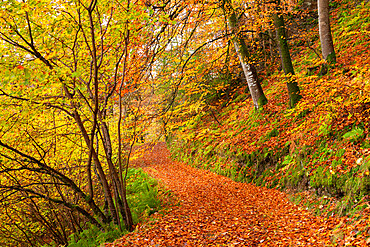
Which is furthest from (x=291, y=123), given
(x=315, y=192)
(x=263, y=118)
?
(x=315, y=192)

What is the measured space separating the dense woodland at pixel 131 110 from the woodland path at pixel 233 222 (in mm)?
441

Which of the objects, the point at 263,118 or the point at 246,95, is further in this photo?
the point at 246,95

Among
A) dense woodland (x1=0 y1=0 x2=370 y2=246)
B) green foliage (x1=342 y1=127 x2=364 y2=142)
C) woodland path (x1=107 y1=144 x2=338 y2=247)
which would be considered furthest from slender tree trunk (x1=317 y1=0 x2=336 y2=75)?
woodland path (x1=107 y1=144 x2=338 y2=247)

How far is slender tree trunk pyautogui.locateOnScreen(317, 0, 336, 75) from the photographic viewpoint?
753cm

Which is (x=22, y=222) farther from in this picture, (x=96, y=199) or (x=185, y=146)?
(x=185, y=146)

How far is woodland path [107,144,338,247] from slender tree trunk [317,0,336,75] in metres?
4.44

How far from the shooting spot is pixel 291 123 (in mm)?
7656

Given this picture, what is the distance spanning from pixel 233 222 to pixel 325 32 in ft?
20.8

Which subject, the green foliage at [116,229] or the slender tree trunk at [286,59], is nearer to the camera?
the green foliage at [116,229]

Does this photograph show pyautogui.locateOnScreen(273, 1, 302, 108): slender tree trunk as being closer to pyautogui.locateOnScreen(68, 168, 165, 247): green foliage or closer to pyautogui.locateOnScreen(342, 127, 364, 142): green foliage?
pyautogui.locateOnScreen(342, 127, 364, 142): green foliage

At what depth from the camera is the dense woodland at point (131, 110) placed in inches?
176

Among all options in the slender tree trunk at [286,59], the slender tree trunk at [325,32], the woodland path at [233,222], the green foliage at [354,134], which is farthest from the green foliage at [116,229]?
the slender tree trunk at [325,32]

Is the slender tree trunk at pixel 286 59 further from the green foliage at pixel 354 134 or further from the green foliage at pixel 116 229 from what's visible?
the green foliage at pixel 116 229

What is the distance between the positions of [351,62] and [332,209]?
4.85 m
